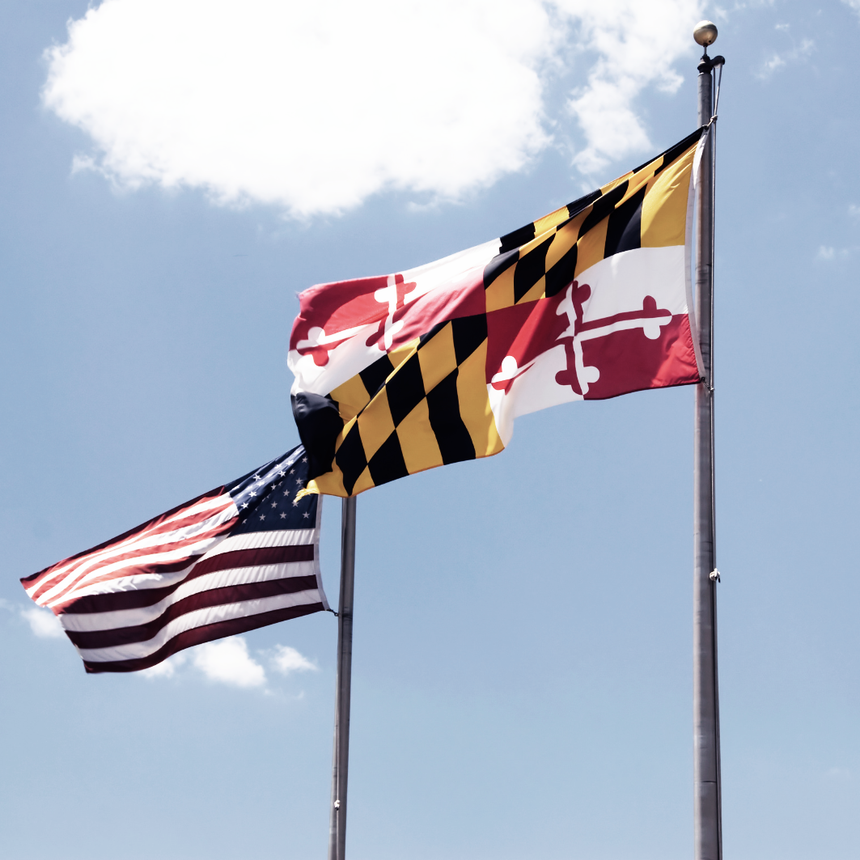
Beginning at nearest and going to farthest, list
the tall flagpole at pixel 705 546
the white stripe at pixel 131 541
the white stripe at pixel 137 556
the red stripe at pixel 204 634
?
the tall flagpole at pixel 705 546, the red stripe at pixel 204 634, the white stripe at pixel 137 556, the white stripe at pixel 131 541

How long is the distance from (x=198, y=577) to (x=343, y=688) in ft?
10.3

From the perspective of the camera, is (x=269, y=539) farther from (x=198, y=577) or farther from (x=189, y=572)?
(x=189, y=572)

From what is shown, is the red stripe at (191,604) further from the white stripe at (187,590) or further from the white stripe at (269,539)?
the white stripe at (269,539)

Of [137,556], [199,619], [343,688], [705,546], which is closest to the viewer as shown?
[705,546]

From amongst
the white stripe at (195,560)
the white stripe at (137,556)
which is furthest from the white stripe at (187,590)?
the white stripe at (137,556)

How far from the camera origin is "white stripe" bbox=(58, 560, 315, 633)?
54.0ft

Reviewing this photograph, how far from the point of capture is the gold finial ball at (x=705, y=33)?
39.4 feet

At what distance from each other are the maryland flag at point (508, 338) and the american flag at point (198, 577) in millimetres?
2300

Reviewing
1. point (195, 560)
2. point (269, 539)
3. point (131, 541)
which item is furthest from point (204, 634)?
point (131, 541)

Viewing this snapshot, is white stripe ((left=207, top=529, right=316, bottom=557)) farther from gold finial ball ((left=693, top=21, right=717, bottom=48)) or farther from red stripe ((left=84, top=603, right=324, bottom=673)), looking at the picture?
gold finial ball ((left=693, top=21, right=717, bottom=48))

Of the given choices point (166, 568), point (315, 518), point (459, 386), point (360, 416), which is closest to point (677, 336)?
point (459, 386)

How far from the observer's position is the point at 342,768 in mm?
15055

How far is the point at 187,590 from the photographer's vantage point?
56.6 feet

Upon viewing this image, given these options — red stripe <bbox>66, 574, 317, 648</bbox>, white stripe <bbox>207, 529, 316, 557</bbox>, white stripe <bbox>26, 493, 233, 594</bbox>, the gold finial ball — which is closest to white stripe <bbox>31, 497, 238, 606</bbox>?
white stripe <bbox>26, 493, 233, 594</bbox>
